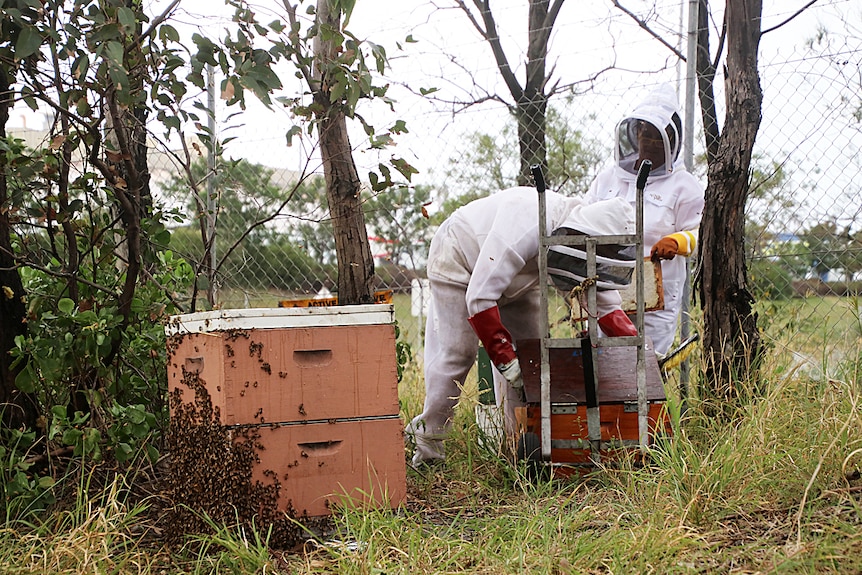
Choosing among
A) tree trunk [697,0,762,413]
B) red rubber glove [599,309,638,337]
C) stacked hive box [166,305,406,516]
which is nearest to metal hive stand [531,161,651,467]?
red rubber glove [599,309,638,337]

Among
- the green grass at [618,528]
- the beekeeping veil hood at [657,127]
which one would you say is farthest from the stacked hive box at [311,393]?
the beekeeping veil hood at [657,127]

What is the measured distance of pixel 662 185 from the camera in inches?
189

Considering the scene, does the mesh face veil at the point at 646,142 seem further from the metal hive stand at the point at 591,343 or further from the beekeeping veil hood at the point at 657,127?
the metal hive stand at the point at 591,343

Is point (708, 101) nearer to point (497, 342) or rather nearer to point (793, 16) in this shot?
point (793, 16)

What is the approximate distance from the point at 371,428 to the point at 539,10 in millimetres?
6526

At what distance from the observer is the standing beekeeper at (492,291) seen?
382cm

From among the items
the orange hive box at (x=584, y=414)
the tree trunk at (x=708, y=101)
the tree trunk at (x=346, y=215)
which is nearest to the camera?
the orange hive box at (x=584, y=414)

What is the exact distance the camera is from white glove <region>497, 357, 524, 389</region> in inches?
151

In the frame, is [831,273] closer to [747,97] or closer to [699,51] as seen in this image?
[747,97]

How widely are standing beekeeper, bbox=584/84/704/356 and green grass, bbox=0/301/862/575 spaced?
1275 millimetres

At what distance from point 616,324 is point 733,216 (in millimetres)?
1015

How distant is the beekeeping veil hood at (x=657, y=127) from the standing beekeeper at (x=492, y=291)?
0.90m

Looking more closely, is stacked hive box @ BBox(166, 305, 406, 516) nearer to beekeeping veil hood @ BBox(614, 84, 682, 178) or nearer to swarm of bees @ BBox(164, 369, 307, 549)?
swarm of bees @ BBox(164, 369, 307, 549)

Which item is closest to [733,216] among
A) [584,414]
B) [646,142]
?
[646,142]
